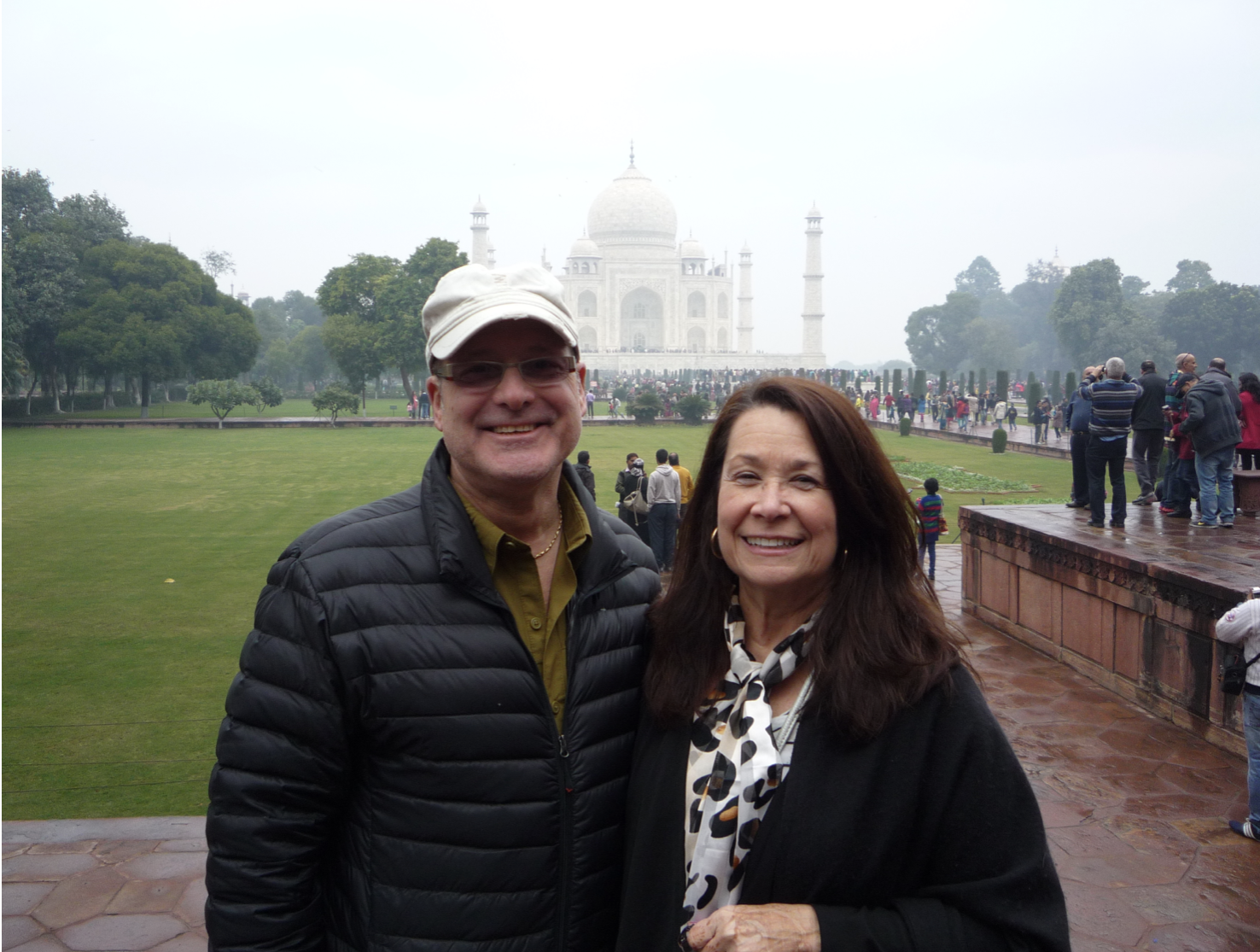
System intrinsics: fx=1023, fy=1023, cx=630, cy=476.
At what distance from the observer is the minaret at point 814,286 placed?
174ft

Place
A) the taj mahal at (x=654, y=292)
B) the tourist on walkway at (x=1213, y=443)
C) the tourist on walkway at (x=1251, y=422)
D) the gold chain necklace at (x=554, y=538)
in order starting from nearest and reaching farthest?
the gold chain necklace at (x=554, y=538) → the tourist on walkway at (x=1213, y=443) → the tourist on walkway at (x=1251, y=422) → the taj mahal at (x=654, y=292)

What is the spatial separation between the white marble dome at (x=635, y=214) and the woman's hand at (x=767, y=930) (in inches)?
2277

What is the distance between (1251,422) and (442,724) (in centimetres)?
828

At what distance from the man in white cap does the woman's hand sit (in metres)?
0.25

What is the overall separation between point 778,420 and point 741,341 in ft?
198

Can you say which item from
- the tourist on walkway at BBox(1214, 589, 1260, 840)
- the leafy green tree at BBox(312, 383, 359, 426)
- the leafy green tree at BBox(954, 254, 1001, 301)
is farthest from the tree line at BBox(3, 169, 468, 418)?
the leafy green tree at BBox(954, 254, 1001, 301)

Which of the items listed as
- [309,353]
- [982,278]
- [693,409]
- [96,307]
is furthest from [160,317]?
[982,278]

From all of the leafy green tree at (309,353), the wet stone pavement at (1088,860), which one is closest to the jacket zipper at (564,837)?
the wet stone pavement at (1088,860)

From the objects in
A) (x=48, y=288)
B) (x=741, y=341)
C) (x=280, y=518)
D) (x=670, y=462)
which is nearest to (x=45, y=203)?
(x=48, y=288)

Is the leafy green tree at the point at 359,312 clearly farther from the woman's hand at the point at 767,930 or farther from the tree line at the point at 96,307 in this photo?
the woman's hand at the point at 767,930

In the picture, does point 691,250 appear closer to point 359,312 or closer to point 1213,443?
point 359,312

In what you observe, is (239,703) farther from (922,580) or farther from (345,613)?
(922,580)

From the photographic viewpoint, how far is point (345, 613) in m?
1.39

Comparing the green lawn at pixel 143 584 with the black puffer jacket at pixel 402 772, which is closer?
the black puffer jacket at pixel 402 772
